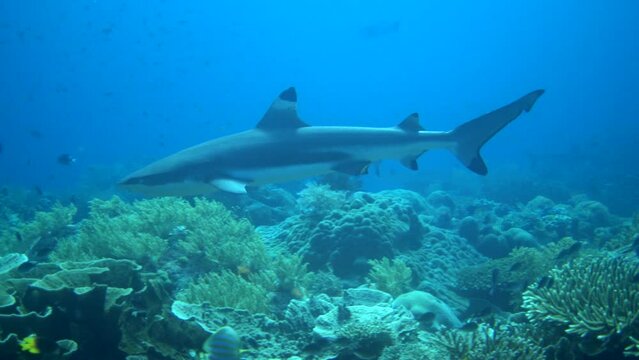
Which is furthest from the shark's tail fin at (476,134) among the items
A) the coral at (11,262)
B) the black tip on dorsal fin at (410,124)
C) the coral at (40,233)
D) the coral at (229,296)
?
the coral at (40,233)

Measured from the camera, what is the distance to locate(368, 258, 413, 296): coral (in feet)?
24.1

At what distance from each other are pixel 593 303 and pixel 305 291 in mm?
4095

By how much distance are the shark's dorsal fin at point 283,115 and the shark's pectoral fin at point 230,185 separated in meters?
1.18

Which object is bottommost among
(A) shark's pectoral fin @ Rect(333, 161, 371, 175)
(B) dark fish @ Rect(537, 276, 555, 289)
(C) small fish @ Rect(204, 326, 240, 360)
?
(B) dark fish @ Rect(537, 276, 555, 289)

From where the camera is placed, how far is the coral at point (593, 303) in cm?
411

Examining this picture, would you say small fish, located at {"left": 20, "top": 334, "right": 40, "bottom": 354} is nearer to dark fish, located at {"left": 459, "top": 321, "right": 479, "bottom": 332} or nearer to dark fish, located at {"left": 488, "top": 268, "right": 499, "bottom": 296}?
dark fish, located at {"left": 459, "top": 321, "right": 479, "bottom": 332}

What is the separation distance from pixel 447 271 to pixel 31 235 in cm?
1003

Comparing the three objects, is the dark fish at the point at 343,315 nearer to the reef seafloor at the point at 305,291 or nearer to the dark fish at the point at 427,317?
the reef seafloor at the point at 305,291

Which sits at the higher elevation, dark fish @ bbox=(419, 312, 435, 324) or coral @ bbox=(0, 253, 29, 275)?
coral @ bbox=(0, 253, 29, 275)

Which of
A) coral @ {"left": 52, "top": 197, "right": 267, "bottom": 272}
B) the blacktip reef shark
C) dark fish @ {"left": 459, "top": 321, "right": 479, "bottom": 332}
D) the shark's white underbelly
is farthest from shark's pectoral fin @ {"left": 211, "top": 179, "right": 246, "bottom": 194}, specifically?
dark fish @ {"left": 459, "top": 321, "right": 479, "bottom": 332}

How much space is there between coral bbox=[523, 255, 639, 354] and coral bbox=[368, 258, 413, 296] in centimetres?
245

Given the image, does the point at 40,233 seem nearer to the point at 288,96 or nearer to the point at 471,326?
the point at 288,96

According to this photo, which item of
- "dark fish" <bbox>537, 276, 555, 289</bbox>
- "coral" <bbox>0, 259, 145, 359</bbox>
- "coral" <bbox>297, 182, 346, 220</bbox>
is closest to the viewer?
"coral" <bbox>0, 259, 145, 359</bbox>

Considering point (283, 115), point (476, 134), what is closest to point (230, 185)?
point (283, 115)
